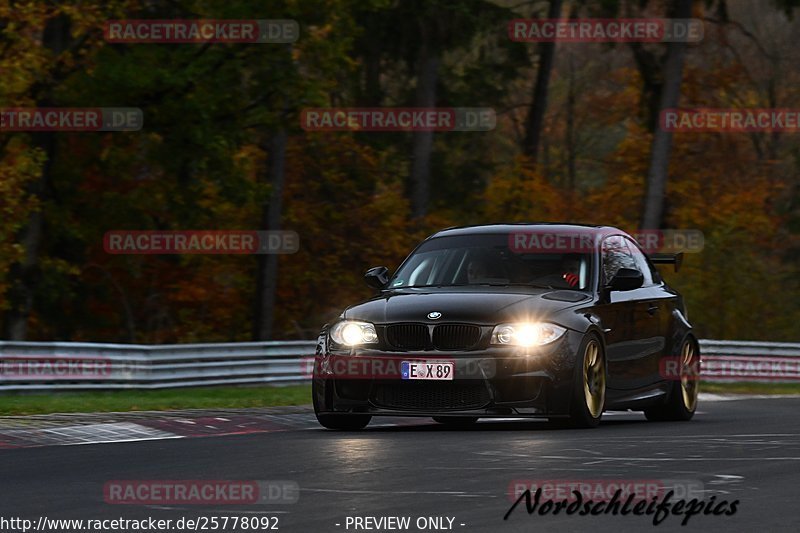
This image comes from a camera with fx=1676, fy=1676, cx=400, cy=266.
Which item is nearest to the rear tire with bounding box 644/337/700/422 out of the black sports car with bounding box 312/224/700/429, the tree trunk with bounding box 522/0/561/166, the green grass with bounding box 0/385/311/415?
the black sports car with bounding box 312/224/700/429

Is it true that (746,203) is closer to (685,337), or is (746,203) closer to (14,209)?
(14,209)

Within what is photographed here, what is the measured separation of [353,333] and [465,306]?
0.95 metres

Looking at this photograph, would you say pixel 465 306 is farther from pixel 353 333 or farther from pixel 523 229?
pixel 523 229

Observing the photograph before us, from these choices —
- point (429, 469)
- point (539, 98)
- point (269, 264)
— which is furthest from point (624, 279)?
point (539, 98)

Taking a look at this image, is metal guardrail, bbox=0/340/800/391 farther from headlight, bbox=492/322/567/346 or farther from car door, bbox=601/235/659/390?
headlight, bbox=492/322/567/346

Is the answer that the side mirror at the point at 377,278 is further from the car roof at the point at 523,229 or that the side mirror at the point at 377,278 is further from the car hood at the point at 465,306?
the car hood at the point at 465,306

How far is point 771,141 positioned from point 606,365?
46369mm

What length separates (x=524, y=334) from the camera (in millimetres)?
13062

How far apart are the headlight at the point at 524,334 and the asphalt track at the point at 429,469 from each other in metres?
0.71

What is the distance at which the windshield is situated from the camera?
14.3 metres

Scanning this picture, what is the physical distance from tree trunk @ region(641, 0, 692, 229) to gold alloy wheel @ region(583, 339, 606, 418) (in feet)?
76.2

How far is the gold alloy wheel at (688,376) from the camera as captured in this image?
52.4 feet

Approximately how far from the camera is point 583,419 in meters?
13.5

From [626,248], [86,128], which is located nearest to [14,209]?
[86,128]
